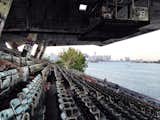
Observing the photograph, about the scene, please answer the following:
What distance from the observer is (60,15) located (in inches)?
576

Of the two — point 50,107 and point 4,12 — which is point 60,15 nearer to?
point 4,12

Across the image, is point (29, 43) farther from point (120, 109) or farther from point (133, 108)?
point (120, 109)

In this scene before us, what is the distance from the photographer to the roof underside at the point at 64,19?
1363 centimetres

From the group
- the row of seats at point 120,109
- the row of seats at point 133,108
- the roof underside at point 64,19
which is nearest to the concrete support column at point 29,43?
the roof underside at point 64,19

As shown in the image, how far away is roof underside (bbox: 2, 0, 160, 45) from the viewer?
1363 centimetres

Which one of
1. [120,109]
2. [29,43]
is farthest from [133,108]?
[29,43]

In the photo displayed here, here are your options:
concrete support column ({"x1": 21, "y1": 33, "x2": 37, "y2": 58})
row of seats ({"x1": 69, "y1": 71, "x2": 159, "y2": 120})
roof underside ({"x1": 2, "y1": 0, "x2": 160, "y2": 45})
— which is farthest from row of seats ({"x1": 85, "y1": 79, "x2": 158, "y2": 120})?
concrete support column ({"x1": 21, "y1": 33, "x2": 37, "y2": 58})

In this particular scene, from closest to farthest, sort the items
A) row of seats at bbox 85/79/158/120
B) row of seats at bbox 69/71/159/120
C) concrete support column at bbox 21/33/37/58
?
row of seats at bbox 69/71/159/120 < row of seats at bbox 85/79/158/120 < concrete support column at bbox 21/33/37/58

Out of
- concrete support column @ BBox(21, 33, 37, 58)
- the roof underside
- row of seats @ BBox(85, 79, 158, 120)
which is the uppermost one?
the roof underside

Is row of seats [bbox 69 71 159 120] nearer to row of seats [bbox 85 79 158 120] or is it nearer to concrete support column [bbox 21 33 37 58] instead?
row of seats [bbox 85 79 158 120]

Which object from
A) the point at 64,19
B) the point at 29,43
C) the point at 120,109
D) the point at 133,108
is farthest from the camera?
the point at 29,43

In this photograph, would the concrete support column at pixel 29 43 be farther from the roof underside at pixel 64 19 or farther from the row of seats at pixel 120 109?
the row of seats at pixel 120 109

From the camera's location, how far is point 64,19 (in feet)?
48.5

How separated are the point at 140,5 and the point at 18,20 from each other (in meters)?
6.48
